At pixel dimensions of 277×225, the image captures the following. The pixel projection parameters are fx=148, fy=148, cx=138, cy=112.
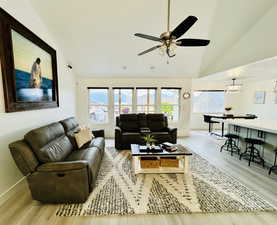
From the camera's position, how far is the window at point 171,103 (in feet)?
20.3

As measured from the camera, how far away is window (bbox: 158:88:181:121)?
243 inches

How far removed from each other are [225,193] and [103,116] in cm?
474

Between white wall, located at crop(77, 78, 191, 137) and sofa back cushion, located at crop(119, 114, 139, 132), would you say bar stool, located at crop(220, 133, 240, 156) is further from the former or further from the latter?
sofa back cushion, located at crop(119, 114, 139, 132)

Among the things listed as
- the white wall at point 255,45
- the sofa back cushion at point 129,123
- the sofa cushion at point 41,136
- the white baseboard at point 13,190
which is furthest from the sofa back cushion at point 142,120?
the white baseboard at point 13,190

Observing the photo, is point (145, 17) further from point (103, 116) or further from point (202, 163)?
point (103, 116)

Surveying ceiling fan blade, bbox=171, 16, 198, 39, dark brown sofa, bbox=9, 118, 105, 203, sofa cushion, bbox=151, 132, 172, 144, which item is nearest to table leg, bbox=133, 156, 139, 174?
dark brown sofa, bbox=9, 118, 105, 203

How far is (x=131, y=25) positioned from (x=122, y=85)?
265cm

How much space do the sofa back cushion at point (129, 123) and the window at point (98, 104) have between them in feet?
4.21

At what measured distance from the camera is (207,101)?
292 inches

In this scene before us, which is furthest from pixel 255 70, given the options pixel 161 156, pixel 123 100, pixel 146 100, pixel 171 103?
pixel 123 100

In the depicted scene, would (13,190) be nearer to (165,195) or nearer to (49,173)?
(49,173)

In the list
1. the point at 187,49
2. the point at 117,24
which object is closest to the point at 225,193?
the point at 187,49

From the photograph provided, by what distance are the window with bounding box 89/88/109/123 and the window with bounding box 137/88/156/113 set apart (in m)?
1.30

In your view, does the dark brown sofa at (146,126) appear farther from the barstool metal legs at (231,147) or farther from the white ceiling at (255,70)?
the white ceiling at (255,70)
